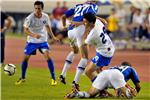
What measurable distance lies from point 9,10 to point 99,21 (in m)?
35.6

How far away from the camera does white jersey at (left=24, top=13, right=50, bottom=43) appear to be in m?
19.1

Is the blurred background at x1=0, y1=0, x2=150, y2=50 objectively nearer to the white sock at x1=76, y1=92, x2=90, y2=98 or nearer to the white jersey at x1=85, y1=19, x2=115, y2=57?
the white jersey at x1=85, y1=19, x2=115, y2=57

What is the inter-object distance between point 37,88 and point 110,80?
3376 mm

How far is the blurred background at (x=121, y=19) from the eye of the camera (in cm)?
3622

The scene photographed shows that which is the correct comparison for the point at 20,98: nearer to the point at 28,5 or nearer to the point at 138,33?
the point at 138,33

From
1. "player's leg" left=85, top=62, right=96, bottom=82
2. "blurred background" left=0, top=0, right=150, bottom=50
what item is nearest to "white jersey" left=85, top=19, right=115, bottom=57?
"player's leg" left=85, top=62, right=96, bottom=82

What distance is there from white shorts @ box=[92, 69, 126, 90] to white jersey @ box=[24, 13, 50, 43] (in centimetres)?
443

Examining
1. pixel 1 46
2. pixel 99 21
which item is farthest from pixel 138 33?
pixel 99 21

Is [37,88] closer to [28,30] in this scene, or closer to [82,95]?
[28,30]

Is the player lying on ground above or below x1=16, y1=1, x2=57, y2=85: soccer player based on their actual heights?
below

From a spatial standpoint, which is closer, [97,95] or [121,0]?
[97,95]

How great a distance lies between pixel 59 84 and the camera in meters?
19.2

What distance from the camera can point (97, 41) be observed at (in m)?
16.1

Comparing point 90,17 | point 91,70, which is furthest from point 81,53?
point 90,17
